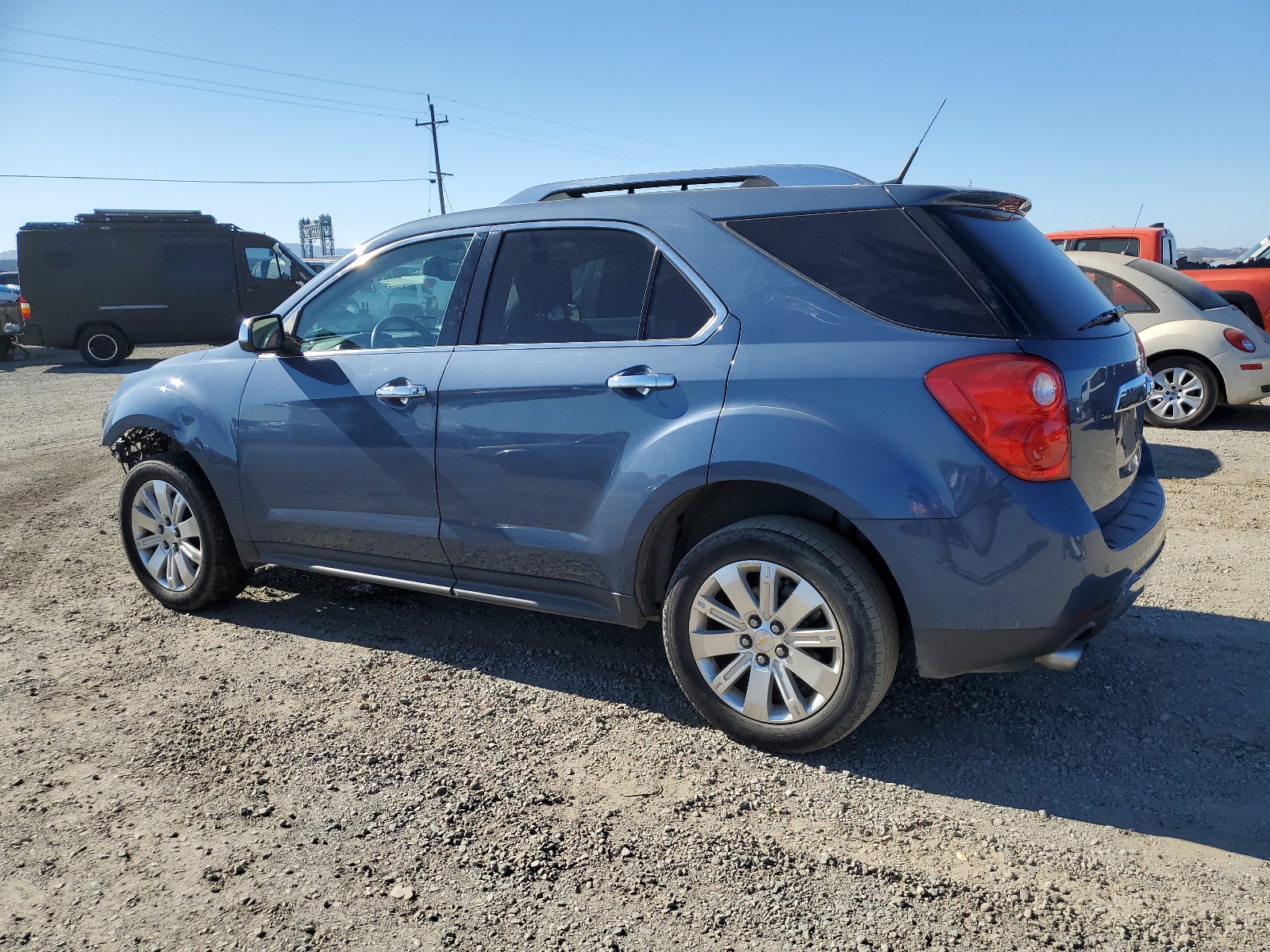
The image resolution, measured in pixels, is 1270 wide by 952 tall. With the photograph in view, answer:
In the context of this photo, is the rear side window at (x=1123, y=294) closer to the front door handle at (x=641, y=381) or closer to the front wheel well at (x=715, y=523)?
the front wheel well at (x=715, y=523)

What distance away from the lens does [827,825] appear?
9.01 feet

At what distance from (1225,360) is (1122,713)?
651 centimetres

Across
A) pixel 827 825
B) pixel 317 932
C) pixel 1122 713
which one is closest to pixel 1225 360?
pixel 1122 713

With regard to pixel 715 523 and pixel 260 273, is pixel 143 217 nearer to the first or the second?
pixel 260 273

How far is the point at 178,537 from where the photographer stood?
448cm

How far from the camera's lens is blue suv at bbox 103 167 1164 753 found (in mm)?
2727

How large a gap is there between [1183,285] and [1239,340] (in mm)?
751

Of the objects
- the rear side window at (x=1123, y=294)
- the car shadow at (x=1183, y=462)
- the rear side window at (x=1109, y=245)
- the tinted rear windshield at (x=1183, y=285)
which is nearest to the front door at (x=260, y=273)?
the rear side window at (x=1109, y=245)

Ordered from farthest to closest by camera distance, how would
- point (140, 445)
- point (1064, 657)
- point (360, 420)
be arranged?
point (140, 445) < point (360, 420) < point (1064, 657)

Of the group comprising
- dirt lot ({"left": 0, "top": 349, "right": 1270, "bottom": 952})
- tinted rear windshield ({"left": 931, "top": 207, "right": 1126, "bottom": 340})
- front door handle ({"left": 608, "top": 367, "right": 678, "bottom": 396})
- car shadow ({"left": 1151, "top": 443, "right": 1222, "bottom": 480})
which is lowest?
dirt lot ({"left": 0, "top": 349, "right": 1270, "bottom": 952})

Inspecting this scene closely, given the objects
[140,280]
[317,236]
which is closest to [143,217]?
[140,280]

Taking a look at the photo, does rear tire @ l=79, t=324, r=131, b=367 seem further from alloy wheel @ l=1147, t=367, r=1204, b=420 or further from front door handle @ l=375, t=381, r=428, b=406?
alloy wheel @ l=1147, t=367, r=1204, b=420

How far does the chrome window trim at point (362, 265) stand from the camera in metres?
3.75

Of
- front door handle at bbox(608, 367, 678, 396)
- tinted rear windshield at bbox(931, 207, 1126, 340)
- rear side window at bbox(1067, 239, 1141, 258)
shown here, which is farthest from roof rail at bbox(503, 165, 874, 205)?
rear side window at bbox(1067, 239, 1141, 258)
